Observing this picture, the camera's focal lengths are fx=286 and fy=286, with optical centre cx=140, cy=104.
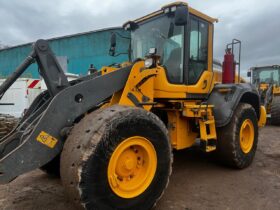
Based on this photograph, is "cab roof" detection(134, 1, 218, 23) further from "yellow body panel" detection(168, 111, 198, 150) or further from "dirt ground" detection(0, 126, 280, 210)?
"dirt ground" detection(0, 126, 280, 210)

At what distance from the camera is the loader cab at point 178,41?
4.35 m

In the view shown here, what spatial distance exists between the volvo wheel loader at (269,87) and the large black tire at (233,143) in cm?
558

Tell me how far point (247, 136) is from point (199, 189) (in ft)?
6.25

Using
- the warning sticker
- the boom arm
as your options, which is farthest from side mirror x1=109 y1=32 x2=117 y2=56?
the warning sticker

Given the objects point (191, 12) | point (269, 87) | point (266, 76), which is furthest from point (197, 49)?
point (266, 76)

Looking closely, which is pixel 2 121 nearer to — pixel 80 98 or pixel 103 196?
pixel 80 98

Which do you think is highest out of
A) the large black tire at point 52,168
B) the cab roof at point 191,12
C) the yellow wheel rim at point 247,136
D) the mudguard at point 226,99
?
the cab roof at point 191,12

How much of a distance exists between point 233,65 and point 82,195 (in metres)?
4.17

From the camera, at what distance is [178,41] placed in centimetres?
437

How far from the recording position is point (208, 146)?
450 cm

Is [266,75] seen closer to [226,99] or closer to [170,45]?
[226,99]

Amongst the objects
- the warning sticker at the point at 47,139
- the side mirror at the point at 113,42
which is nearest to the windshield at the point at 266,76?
the side mirror at the point at 113,42

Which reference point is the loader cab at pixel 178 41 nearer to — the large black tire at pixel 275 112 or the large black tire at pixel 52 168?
the large black tire at pixel 52 168

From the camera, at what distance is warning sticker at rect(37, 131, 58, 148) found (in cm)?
280
